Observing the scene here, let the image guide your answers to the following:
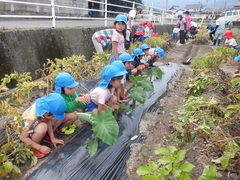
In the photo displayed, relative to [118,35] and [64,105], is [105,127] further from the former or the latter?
[118,35]

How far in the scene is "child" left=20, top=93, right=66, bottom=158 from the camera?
2.44 meters

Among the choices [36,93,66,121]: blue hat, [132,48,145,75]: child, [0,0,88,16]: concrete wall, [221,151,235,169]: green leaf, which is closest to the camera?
[221,151,235,169]: green leaf

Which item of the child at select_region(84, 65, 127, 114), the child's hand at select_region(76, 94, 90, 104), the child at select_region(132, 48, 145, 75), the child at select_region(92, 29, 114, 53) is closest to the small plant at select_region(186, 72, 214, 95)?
the child at select_region(132, 48, 145, 75)

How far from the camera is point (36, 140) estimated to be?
2.59 metres

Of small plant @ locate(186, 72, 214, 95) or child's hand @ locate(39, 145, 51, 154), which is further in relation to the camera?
small plant @ locate(186, 72, 214, 95)

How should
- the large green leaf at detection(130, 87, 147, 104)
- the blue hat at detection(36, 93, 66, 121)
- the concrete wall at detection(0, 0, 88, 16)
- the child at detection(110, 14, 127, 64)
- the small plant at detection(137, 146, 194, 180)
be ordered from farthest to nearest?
the concrete wall at detection(0, 0, 88, 16)
the child at detection(110, 14, 127, 64)
the large green leaf at detection(130, 87, 147, 104)
the blue hat at detection(36, 93, 66, 121)
the small plant at detection(137, 146, 194, 180)

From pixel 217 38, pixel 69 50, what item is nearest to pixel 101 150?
pixel 69 50

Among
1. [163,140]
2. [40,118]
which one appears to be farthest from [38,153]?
[163,140]

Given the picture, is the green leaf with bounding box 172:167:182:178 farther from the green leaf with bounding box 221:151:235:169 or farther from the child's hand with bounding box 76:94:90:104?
the child's hand with bounding box 76:94:90:104

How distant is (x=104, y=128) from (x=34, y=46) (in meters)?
3.21

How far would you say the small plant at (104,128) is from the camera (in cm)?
232

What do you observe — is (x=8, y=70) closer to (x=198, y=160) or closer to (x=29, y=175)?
(x=29, y=175)

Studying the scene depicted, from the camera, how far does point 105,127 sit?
94.2 inches

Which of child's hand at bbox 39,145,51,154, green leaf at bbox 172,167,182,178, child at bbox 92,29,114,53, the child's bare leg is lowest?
child's hand at bbox 39,145,51,154
